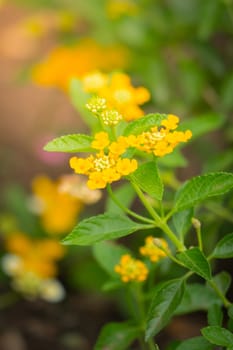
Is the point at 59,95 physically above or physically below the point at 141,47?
above

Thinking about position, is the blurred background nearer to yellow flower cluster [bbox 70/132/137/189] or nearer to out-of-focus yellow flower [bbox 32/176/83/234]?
out-of-focus yellow flower [bbox 32/176/83/234]

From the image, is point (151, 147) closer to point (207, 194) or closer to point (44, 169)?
point (207, 194)

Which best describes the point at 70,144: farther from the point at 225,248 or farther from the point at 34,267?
the point at 34,267

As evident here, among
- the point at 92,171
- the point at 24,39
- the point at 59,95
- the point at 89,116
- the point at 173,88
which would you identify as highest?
the point at 24,39

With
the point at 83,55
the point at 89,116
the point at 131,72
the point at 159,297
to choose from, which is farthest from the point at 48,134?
the point at 159,297

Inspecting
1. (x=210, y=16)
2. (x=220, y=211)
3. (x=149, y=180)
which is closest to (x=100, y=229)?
(x=149, y=180)

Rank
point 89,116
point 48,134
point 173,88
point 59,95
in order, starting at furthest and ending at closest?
point 59,95 → point 48,134 → point 173,88 → point 89,116

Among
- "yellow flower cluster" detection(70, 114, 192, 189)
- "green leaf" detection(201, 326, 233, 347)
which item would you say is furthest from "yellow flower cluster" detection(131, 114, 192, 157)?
"green leaf" detection(201, 326, 233, 347)
